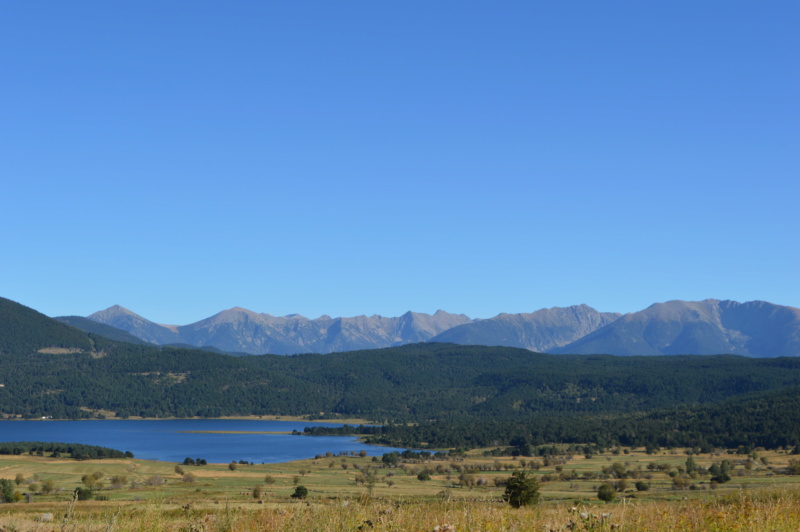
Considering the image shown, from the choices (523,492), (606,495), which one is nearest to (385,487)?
(606,495)

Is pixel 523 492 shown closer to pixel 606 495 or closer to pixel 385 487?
pixel 606 495

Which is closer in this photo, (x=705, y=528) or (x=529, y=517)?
(x=705, y=528)

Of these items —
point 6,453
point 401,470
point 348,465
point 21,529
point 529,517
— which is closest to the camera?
point 21,529

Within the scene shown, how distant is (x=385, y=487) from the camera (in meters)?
114

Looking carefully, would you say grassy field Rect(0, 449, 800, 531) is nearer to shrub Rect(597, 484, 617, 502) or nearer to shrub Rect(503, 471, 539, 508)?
shrub Rect(597, 484, 617, 502)

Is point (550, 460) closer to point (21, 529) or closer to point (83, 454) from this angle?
point (83, 454)

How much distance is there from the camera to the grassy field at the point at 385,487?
51.2 feet

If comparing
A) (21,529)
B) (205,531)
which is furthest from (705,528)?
(21,529)

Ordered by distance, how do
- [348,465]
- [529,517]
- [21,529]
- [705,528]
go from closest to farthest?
1. [705,528]
2. [21,529]
3. [529,517]
4. [348,465]

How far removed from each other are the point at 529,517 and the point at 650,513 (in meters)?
3.35

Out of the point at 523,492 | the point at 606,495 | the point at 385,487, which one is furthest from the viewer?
the point at 385,487

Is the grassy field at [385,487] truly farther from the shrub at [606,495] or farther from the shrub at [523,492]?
the shrub at [523,492]

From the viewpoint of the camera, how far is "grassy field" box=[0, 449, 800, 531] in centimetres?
1560

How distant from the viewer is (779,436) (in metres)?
192
